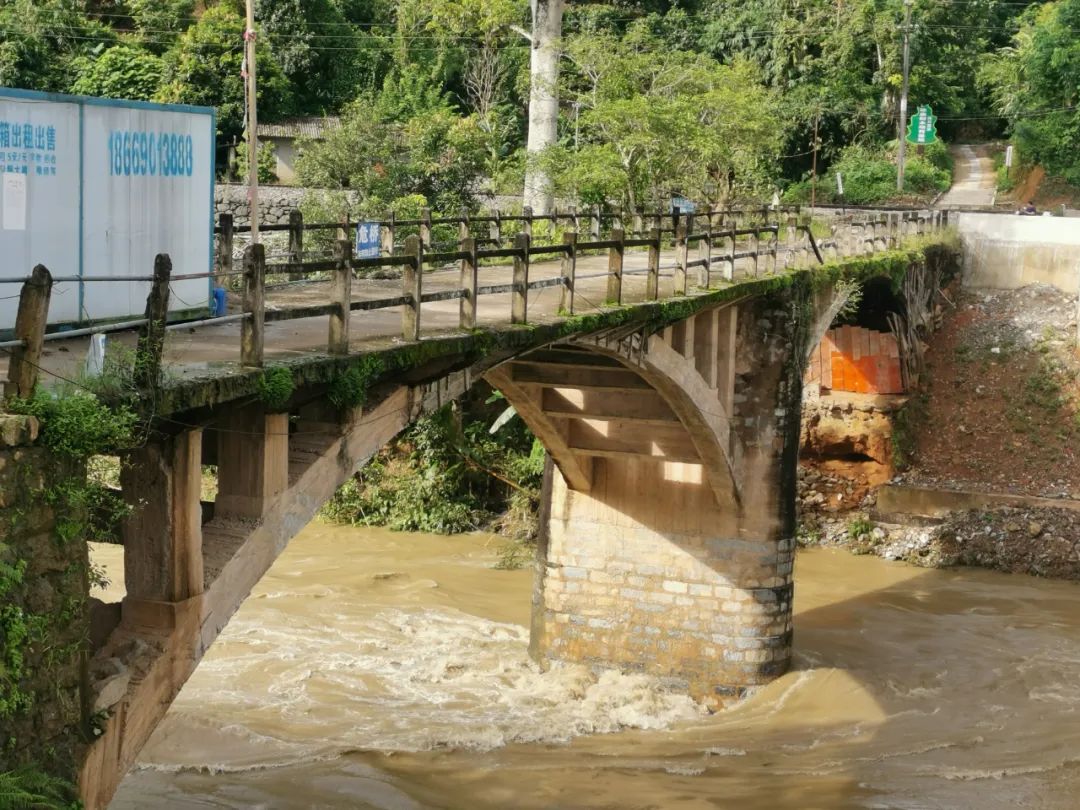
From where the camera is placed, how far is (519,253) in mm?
13086

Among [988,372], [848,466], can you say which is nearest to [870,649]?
[848,466]

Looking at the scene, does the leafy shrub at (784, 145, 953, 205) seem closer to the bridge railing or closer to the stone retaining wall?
the stone retaining wall

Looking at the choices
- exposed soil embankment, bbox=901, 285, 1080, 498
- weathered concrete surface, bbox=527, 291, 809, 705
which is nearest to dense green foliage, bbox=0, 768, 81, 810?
weathered concrete surface, bbox=527, 291, 809, 705

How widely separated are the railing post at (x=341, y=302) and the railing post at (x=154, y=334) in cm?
213

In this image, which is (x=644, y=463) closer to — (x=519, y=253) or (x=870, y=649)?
(x=870, y=649)

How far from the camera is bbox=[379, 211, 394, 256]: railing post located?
16.5 meters

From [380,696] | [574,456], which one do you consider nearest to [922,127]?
[574,456]

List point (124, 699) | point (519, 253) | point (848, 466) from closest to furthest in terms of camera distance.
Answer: point (124, 699), point (519, 253), point (848, 466)

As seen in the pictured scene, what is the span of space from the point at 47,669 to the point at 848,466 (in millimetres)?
27621

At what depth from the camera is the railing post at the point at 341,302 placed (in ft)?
33.0

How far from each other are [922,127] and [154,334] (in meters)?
47.1

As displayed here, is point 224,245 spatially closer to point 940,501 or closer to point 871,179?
point 940,501

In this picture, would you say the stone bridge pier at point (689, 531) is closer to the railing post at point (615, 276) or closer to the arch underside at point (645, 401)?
the arch underside at point (645, 401)

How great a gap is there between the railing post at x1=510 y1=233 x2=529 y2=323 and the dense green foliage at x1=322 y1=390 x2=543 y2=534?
17.1m
